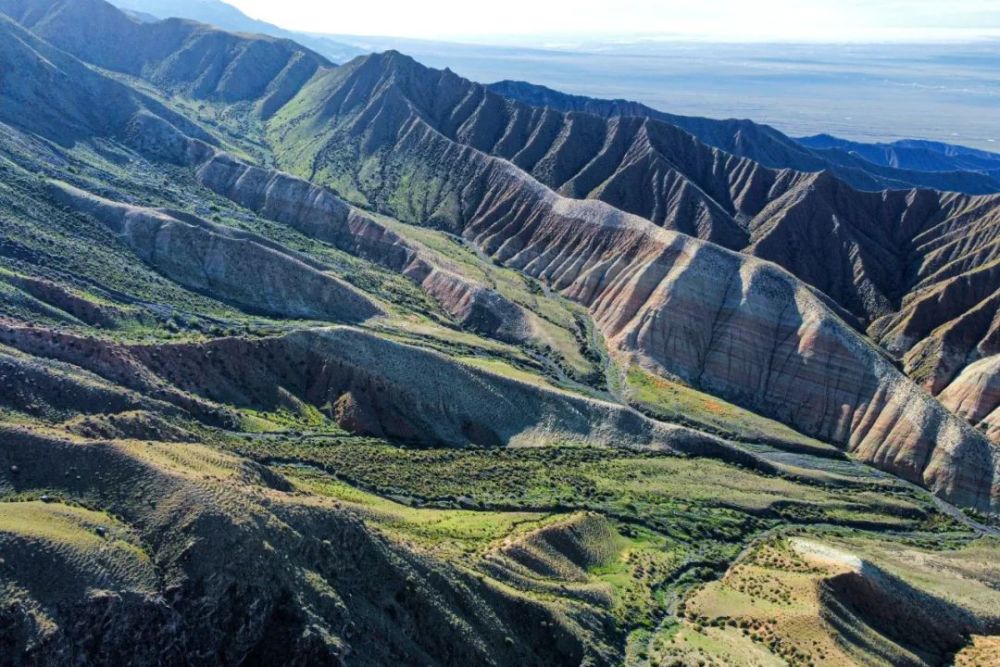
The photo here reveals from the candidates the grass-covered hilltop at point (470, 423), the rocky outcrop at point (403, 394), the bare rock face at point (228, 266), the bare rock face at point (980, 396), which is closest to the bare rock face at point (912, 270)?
the grass-covered hilltop at point (470, 423)

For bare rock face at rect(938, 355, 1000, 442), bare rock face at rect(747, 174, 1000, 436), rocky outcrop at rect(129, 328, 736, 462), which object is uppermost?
bare rock face at rect(747, 174, 1000, 436)

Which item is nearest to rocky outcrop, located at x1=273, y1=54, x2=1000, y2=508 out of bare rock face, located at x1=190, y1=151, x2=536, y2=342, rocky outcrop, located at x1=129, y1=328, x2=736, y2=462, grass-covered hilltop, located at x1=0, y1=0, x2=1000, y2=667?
grass-covered hilltop, located at x1=0, y1=0, x2=1000, y2=667

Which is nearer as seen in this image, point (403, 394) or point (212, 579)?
point (212, 579)

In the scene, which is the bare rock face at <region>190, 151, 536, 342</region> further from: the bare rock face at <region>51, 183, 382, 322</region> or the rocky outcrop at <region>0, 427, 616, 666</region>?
the rocky outcrop at <region>0, 427, 616, 666</region>

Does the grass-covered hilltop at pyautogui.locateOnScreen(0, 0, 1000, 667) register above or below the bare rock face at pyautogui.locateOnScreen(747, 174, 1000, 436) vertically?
below

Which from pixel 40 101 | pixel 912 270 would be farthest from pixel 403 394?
pixel 40 101

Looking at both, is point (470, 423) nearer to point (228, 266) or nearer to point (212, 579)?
point (228, 266)

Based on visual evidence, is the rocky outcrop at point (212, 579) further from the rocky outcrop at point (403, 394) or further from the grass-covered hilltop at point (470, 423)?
the rocky outcrop at point (403, 394)

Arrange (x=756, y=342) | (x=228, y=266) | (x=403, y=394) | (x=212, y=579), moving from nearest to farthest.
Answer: (x=212, y=579)
(x=403, y=394)
(x=228, y=266)
(x=756, y=342)
